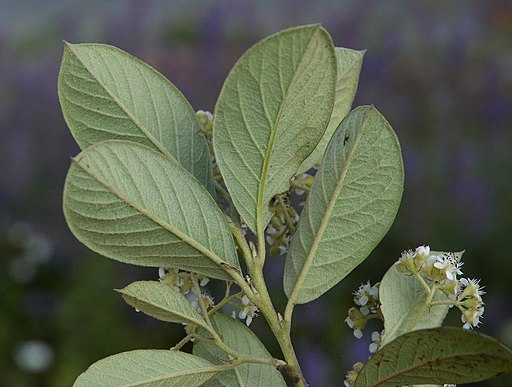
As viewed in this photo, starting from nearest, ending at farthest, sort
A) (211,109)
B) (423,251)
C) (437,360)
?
(437,360) → (423,251) → (211,109)

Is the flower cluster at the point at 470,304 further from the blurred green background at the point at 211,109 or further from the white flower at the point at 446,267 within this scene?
the blurred green background at the point at 211,109

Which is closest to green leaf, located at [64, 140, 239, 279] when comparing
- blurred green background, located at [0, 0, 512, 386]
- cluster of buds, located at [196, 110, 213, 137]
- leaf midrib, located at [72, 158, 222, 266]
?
leaf midrib, located at [72, 158, 222, 266]

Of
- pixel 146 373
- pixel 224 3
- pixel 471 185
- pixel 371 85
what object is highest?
pixel 146 373

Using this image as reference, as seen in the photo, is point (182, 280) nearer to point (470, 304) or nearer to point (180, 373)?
point (180, 373)

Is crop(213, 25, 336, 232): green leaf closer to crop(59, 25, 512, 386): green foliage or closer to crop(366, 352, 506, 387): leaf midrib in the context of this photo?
crop(59, 25, 512, 386): green foliage

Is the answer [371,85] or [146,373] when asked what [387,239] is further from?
[146,373]

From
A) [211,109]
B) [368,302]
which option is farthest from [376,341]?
[211,109]

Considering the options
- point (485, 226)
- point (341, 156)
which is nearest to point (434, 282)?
point (341, 156)

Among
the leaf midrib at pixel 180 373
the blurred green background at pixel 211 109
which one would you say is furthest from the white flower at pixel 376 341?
the blurred green background at pixel 211 109
